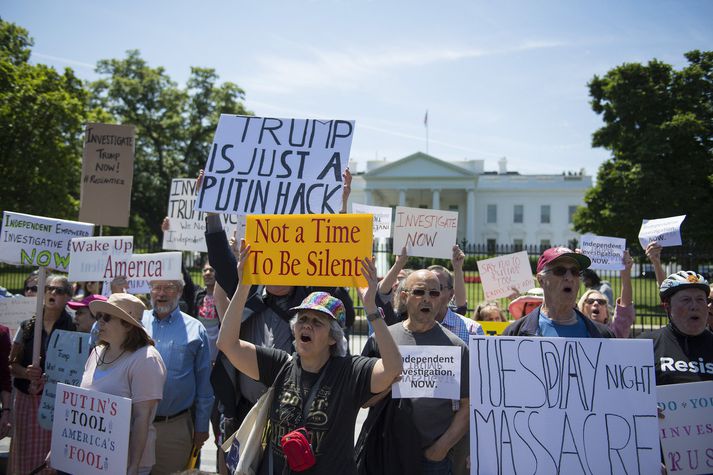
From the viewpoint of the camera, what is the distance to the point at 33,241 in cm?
574

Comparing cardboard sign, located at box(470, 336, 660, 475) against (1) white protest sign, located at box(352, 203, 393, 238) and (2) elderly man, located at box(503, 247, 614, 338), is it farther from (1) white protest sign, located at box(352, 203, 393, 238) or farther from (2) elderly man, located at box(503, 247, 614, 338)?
(1) white protest sign, located at box(352, 203, 393, 238)

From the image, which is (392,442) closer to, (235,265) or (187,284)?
(235,265)

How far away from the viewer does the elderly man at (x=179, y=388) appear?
4.28 metres

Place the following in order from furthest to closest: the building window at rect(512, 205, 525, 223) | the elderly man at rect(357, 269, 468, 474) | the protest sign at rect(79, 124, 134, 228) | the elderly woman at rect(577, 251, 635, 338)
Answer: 1. the building window at rect(512, 205, 525, 223)
2. the protest sign at rect(79, 124, 134, 228)
3. the elderly woman at rect(577, 251, 635, 338)
4. the elderly man at rect(357, 269, 468, 474)

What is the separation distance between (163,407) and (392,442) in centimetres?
179

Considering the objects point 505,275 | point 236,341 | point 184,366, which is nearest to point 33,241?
point 184,366

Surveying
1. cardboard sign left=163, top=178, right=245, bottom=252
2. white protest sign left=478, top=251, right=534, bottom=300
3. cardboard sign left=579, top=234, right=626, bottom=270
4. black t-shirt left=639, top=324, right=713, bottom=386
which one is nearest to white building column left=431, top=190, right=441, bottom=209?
white protest sign left=478, top=251, right=534, bottom=300

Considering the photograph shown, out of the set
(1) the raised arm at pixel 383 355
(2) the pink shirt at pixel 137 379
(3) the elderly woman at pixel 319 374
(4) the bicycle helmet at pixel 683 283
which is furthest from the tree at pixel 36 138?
(4) the bicycle helmet at pixel 683 283

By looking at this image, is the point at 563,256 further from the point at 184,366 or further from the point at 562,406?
the point at 184,366

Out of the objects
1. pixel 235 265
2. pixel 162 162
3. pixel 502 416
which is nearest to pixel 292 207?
pixel 235 265

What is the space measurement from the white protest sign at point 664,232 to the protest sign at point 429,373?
3.61m

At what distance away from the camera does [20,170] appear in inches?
930

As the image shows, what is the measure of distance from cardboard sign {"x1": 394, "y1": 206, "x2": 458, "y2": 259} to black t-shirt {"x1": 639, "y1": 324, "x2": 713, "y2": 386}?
330 centimetres

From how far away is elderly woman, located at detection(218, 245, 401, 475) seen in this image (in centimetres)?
290
